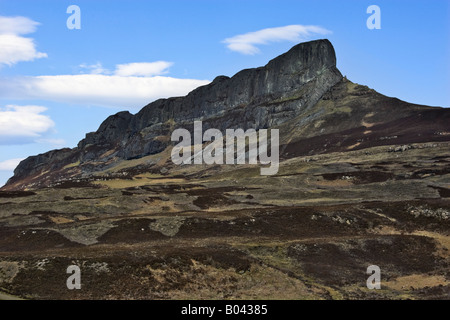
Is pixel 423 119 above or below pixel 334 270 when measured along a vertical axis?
above

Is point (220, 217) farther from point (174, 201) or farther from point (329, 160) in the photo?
point (329, 160)

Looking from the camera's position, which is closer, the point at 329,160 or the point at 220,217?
the point at 220,217

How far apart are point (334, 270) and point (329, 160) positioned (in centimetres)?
11310

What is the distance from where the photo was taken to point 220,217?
6241cm

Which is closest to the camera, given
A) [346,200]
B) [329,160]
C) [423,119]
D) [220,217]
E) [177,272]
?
[177,272]

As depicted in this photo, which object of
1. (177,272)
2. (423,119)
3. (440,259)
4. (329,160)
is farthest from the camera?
(423,119)

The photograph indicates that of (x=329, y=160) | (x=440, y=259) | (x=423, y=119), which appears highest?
(x=423, y=119)
